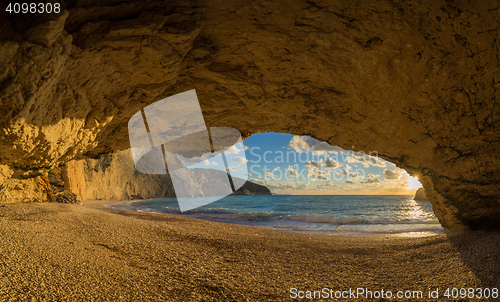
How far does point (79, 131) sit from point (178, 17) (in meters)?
3.40

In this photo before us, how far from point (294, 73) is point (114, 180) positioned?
36339 millimetres

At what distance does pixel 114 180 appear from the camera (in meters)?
34.2

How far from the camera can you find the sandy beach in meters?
2.73

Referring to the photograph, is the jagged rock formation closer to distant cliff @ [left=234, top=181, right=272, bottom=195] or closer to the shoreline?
the shoreline

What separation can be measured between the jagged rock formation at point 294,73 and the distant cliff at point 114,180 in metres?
16.3

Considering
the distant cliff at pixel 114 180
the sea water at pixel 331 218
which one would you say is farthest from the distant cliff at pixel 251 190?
the sea water at pixel 331 218

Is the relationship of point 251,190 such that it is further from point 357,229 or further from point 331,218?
point 357,229

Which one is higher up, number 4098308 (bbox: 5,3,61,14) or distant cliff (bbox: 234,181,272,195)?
number 4098308 (bbox: 5,3,61,14)

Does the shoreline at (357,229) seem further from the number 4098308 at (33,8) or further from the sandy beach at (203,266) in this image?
the number 4098308 at (33,8)

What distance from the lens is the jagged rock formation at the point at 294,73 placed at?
3512mm

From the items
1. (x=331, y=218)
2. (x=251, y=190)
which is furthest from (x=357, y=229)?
(x=251, y=190)

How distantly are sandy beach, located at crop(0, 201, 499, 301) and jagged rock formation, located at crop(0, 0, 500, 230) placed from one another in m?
1.66

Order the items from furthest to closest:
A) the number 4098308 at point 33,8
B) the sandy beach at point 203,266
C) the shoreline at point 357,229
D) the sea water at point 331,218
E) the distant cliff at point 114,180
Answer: the distant cliff at point 114,180 < the sea water at point 331,218 < the shoreline at point 357,229 < the number 4098308 at point 33,8 < the sandy beach at point 203,266

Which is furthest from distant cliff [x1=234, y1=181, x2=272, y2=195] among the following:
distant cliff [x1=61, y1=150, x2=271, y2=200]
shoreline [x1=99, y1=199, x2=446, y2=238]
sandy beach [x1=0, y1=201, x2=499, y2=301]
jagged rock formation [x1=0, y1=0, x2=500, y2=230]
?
sandy beach [x1=0, y1=201, x2=499, y2=301]
